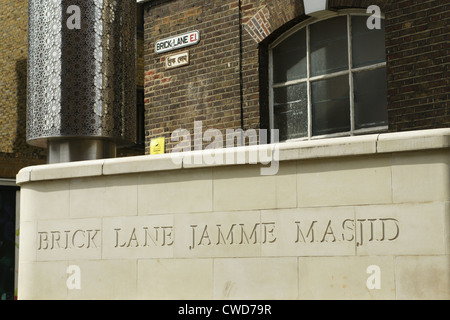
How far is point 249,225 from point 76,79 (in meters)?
3.10

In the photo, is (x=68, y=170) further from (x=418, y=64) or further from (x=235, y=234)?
(x=418, y=64)

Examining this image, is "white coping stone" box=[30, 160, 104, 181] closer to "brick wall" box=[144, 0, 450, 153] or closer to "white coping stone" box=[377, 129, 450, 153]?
"white coping stone" box=[377, 129, 450, 153]

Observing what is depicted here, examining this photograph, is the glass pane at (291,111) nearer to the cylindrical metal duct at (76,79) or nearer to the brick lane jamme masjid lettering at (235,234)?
the cylindrical metal duct at (76,79)

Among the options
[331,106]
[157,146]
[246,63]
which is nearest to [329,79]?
[331,106]

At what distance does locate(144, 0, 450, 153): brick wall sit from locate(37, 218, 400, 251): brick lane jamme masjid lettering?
2780mm

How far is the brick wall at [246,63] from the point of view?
8.76 metres

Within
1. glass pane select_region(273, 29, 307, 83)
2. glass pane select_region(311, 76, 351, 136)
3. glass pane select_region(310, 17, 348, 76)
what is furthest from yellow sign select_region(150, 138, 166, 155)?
glass pane select_region(310, 17, 348, 76)

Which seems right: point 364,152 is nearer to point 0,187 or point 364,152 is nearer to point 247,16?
point 247,16

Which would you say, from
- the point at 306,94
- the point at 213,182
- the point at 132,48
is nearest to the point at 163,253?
the point at 213,182

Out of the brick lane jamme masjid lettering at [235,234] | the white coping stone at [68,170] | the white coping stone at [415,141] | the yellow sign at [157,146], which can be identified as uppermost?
the yellow sign at [157,146]

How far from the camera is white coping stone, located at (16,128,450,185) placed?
235 inches

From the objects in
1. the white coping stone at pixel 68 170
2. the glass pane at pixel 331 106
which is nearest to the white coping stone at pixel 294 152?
the white coping stone at pixel 68 170

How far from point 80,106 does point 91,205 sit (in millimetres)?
1536
